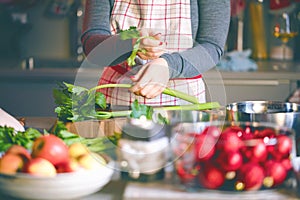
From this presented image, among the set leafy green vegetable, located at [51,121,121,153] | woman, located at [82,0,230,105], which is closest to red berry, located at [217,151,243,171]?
leafy green vegetable, located at [51,121,121,153]

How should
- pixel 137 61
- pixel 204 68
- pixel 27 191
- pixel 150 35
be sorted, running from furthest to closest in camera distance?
pixel 137 61 → pixel 204 68 → pixel 150 35 → pixel 27 191

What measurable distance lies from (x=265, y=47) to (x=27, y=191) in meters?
2.75

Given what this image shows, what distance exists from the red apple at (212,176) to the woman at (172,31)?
707 millimetres

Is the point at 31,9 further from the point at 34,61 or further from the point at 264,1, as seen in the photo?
the point at 264,1

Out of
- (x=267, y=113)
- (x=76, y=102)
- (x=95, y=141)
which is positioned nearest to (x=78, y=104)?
(x=76, y=102)

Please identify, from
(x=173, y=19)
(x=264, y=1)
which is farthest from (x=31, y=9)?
(x=173, y=19)

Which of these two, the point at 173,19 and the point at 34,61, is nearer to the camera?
the point at 173,19

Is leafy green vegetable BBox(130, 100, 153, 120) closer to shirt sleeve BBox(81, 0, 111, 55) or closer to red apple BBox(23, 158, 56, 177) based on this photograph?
red apple BBox(23, 158, 56, 177)

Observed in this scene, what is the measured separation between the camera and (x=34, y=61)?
3.42 meters

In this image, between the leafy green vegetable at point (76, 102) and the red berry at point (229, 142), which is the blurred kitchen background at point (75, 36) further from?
the red berry at point (229, 142)

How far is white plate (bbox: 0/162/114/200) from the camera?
37.7 inches

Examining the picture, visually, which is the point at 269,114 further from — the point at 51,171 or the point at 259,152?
the point at 51,171

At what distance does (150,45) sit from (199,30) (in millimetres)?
522

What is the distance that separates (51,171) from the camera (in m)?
0.97
